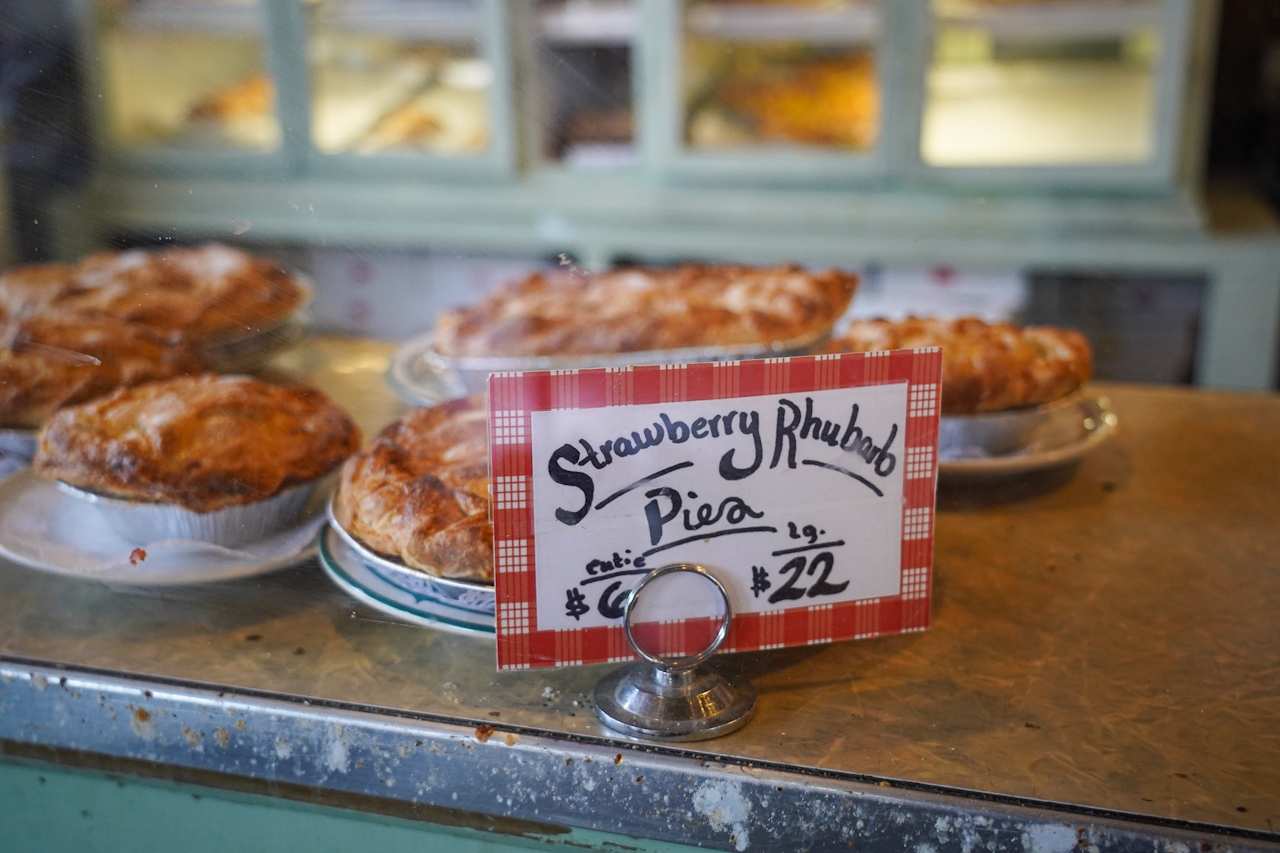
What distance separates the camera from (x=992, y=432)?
1.08m

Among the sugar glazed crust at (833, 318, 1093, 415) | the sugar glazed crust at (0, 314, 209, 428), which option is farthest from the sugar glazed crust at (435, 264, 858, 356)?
the sugar glazed crust at (0, 314, 209, 428)

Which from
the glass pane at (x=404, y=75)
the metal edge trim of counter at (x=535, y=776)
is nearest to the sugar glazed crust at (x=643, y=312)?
the metal edge trim of counter at (x=535, y=776)

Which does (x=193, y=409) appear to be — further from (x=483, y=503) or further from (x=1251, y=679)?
(x=1251, y=679)

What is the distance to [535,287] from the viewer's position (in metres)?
1.50

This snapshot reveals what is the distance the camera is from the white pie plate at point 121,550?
851 millimetres

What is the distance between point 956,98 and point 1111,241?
21.5 inches

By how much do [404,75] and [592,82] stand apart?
0.50 metres

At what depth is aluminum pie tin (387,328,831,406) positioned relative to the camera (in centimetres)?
125

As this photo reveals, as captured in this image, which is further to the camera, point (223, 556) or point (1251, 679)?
point (223, 556)

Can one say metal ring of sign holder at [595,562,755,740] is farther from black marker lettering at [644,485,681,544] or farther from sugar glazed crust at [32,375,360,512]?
sugar glazed crust at [32,375,360,512]

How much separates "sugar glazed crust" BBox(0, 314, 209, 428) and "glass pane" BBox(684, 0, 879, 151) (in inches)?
83.0

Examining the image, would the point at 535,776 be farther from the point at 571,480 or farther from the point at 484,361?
the point at 484,361

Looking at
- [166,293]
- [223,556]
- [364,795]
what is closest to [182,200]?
[223,556]

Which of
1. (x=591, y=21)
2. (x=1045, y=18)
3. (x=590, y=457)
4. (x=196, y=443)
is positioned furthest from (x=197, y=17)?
(x=1045, y=18)
